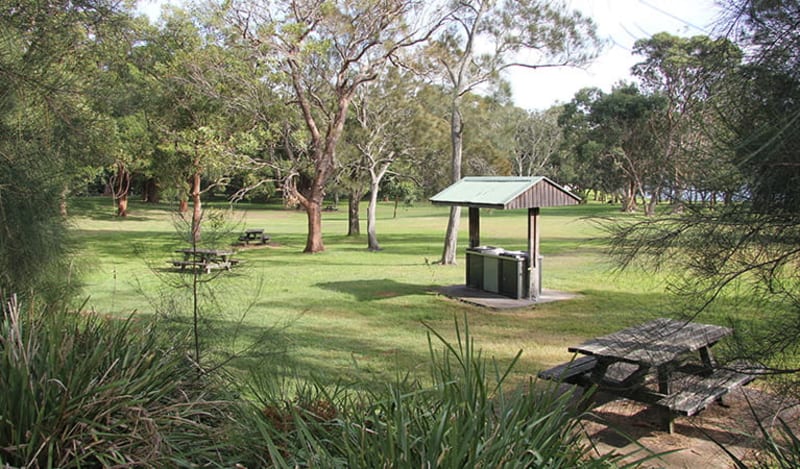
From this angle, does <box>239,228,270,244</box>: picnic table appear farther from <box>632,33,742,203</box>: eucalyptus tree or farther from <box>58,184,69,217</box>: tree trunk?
<box>632,33,742,203</box>: eucalyptus tree

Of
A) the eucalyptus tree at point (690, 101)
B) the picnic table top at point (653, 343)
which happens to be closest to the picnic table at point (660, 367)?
the picnic table top at point (653, 343)

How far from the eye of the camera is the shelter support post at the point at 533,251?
43.1 ft

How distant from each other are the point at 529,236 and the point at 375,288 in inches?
163

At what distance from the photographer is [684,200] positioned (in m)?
3.80

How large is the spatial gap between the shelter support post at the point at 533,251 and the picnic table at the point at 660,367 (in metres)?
5.82

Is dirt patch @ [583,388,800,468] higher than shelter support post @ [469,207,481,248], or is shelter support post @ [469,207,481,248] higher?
shelter support post @ [469,207,481,248]

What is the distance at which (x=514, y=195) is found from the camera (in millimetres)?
12562

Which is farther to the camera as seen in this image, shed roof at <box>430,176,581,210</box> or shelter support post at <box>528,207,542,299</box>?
shelter support post at <box>528,207,542,299</box>

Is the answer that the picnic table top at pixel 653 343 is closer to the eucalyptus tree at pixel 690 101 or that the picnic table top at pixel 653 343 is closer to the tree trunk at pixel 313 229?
the eucalyptus tree at pixel 690 101

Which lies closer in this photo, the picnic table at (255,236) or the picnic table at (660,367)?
the picnic table at (660,367)

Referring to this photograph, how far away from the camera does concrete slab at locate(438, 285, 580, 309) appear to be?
12.7m

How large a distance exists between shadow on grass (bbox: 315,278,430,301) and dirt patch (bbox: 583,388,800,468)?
7802 mm

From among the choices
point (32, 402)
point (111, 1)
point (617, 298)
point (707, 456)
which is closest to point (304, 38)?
point (617, 298)

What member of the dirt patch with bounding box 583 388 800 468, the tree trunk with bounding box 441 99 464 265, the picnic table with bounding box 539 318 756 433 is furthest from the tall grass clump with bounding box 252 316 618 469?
the tree trunk with bounding box 441 99 464 265
